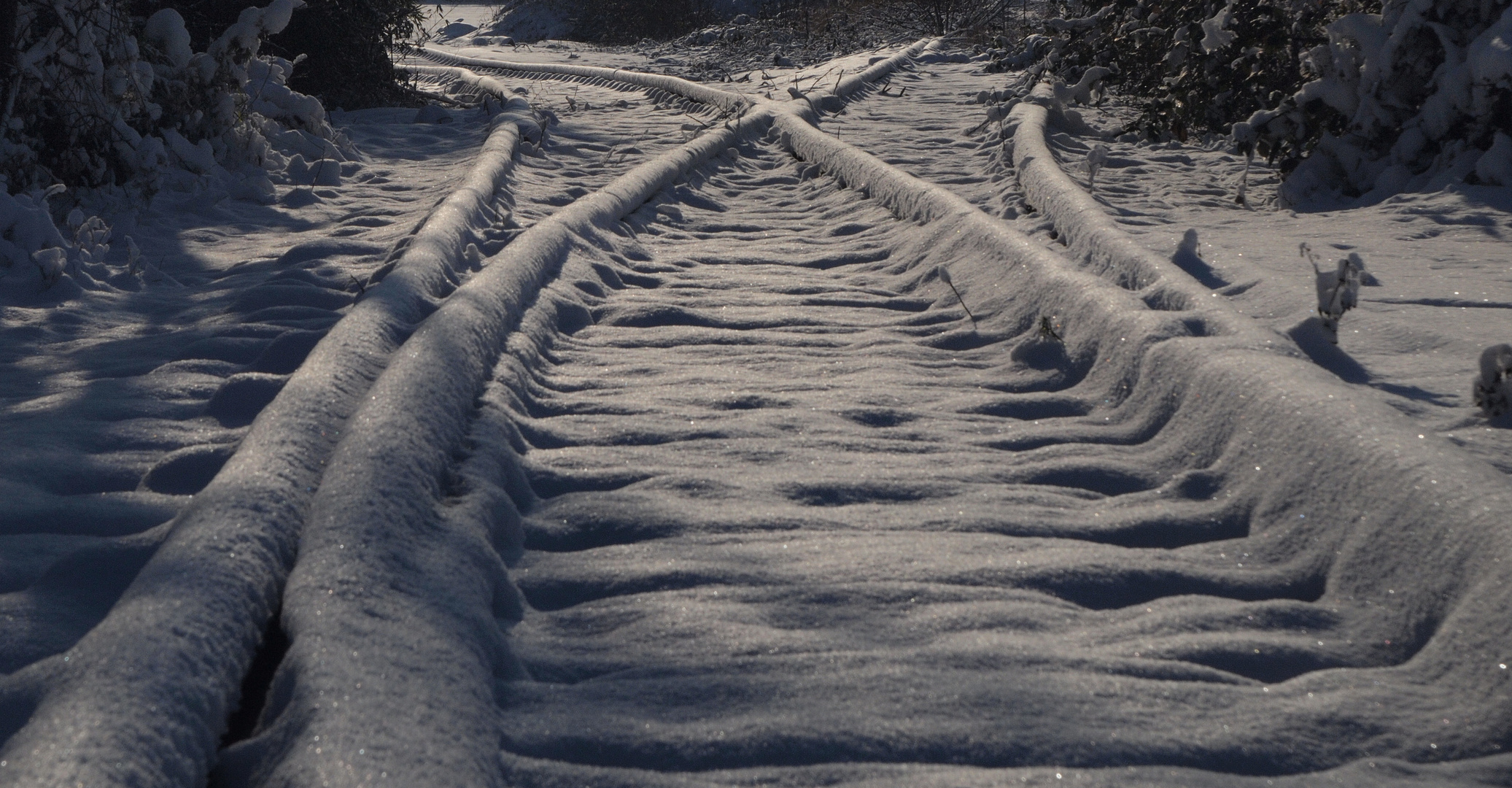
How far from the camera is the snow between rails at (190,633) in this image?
4.18ft

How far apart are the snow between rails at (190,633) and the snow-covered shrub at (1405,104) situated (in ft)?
15.8

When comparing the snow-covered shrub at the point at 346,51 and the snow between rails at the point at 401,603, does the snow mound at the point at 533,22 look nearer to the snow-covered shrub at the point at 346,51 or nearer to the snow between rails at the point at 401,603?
the snow-covered shrub at the point at 346,51

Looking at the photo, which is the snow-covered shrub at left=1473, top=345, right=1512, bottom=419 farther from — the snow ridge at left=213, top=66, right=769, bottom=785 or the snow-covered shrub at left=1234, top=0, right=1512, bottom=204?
the snow-covered shrub at left=1234, top=0, right=1512, bottom=204

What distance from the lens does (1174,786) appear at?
4.56 feet

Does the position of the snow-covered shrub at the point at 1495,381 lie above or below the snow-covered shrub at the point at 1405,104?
below

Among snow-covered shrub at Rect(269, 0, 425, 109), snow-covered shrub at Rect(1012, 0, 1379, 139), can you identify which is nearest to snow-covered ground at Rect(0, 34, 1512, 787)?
snow-covered shrub at Rect(1012, 0, 1379, 139)

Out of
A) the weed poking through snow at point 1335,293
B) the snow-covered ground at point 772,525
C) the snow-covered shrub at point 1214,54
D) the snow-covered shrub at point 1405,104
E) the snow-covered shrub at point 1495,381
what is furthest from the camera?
the snow-covered shrub at point 1214,54

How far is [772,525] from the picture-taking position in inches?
82.3

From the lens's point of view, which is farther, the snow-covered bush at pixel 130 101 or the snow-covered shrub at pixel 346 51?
the snow-covered shrub at pixel 346 51

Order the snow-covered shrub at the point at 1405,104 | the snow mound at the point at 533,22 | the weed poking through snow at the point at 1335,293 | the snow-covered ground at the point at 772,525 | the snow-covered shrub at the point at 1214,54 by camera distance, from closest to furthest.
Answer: the snow-covered ground at the point at 772,525 → the weed poking through snow at the point at 1335,293 → the snow-covered shrub at the point at 1405,104 → the snow-covered shrub at the point at 1214,54 → the snow mound at the point at 533,22

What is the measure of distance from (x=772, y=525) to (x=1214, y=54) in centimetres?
611

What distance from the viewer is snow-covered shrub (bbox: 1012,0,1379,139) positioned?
629cm

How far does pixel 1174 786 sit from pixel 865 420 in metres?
1.37

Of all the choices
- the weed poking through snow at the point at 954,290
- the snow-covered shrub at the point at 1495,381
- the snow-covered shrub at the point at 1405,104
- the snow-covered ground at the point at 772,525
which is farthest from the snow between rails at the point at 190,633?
the snow-covered shrub at the point at 1405,104
